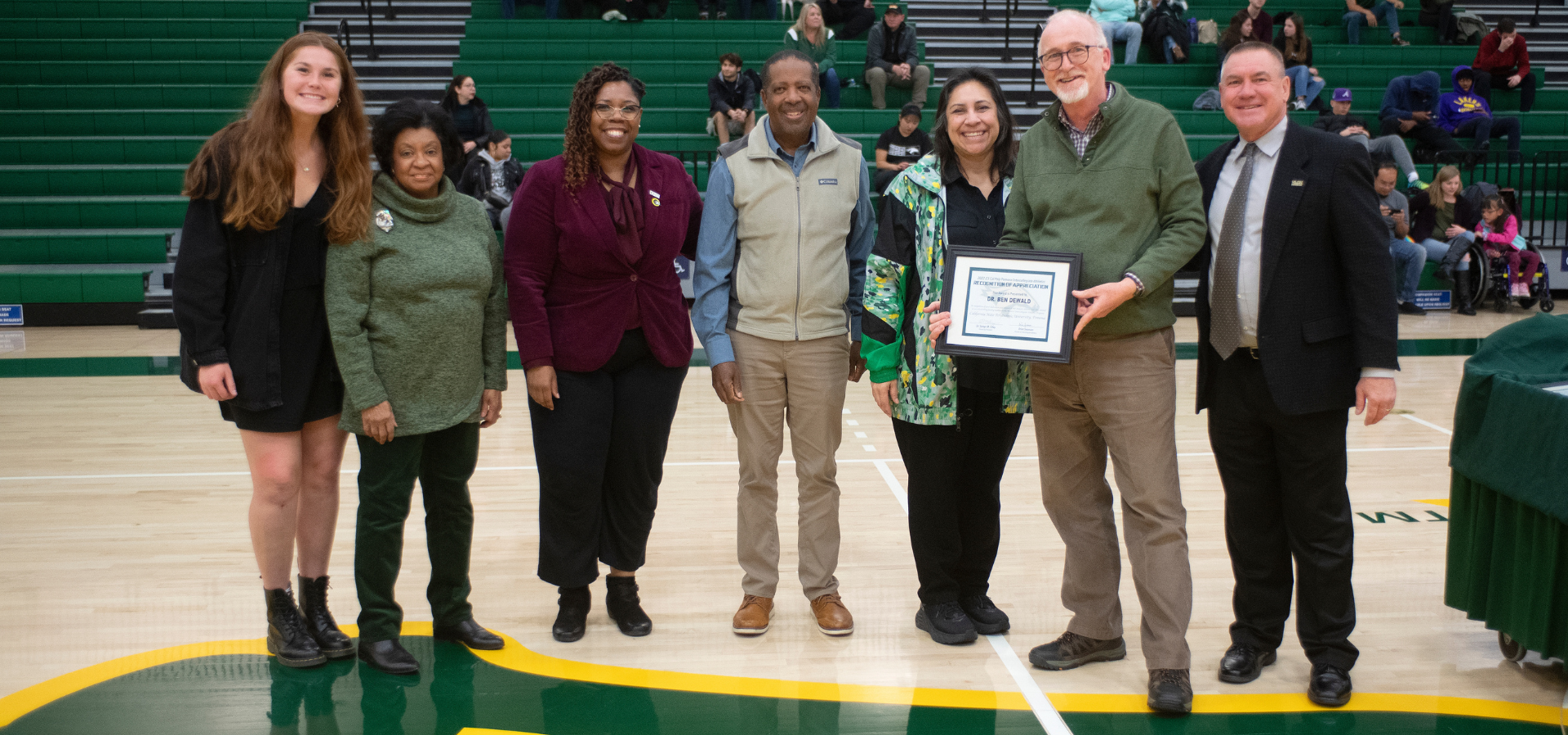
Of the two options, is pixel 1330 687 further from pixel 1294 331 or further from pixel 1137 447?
pixel 1294 331

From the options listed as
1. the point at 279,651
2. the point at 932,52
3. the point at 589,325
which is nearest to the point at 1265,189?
the point at 589,325

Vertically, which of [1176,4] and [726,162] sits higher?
[1176,4]

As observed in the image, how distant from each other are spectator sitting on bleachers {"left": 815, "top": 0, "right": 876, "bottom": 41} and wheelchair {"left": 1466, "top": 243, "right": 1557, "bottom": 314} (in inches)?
246

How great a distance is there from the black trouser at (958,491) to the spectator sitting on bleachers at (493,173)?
6994mm

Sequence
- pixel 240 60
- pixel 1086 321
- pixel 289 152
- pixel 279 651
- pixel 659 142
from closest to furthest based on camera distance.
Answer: pixel 1086 321 → pixel 289 152 → pixel 279 651 → pixel 659 142 → pixel 240 60

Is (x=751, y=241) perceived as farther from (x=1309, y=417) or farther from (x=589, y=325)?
(x=1309, y=417)

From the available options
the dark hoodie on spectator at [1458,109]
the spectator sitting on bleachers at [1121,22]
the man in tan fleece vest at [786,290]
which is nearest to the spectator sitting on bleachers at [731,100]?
the spectator sitting on bleachers at [1121,22]

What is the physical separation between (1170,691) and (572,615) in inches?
60.8

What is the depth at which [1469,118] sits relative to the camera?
11602 mm

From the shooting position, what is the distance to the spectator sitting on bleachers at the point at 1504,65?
1213cm

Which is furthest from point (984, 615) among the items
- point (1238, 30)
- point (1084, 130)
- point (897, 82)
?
point (1238, 30)

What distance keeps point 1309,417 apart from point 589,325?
1719 millimetres

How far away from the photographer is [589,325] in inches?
118

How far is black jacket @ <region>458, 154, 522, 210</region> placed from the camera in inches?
374
